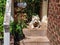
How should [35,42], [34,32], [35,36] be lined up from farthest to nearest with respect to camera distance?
[34,32]
[35,36]
[35,42]

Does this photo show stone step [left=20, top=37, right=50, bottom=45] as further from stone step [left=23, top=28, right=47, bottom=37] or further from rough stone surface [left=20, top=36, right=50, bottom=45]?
stone step [left=23, top=28, right=47, bottom=37]

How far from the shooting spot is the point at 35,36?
17.0 ft

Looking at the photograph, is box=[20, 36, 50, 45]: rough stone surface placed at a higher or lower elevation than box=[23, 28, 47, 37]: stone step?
lower

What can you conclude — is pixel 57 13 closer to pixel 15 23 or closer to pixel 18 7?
pixel 15 23

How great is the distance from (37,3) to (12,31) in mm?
2112

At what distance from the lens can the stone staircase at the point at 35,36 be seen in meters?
4.64

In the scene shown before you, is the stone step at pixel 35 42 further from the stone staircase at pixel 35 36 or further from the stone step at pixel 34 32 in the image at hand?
the stone step at pixel 34 32

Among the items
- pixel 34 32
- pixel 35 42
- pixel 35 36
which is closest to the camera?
pixel 35 42

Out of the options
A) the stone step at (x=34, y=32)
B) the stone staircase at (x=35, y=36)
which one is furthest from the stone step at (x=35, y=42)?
the stone step at (x=34, y=32)

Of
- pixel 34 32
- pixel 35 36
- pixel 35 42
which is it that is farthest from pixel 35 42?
pixel 34 32

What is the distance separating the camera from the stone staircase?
4641 millimetres

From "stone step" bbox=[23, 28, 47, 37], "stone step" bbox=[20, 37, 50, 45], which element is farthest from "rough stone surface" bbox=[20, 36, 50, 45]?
"stone step" bbox=[23, 28, 47, 37]

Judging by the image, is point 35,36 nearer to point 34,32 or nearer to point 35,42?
point 34,32

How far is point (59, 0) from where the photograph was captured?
3584mm
